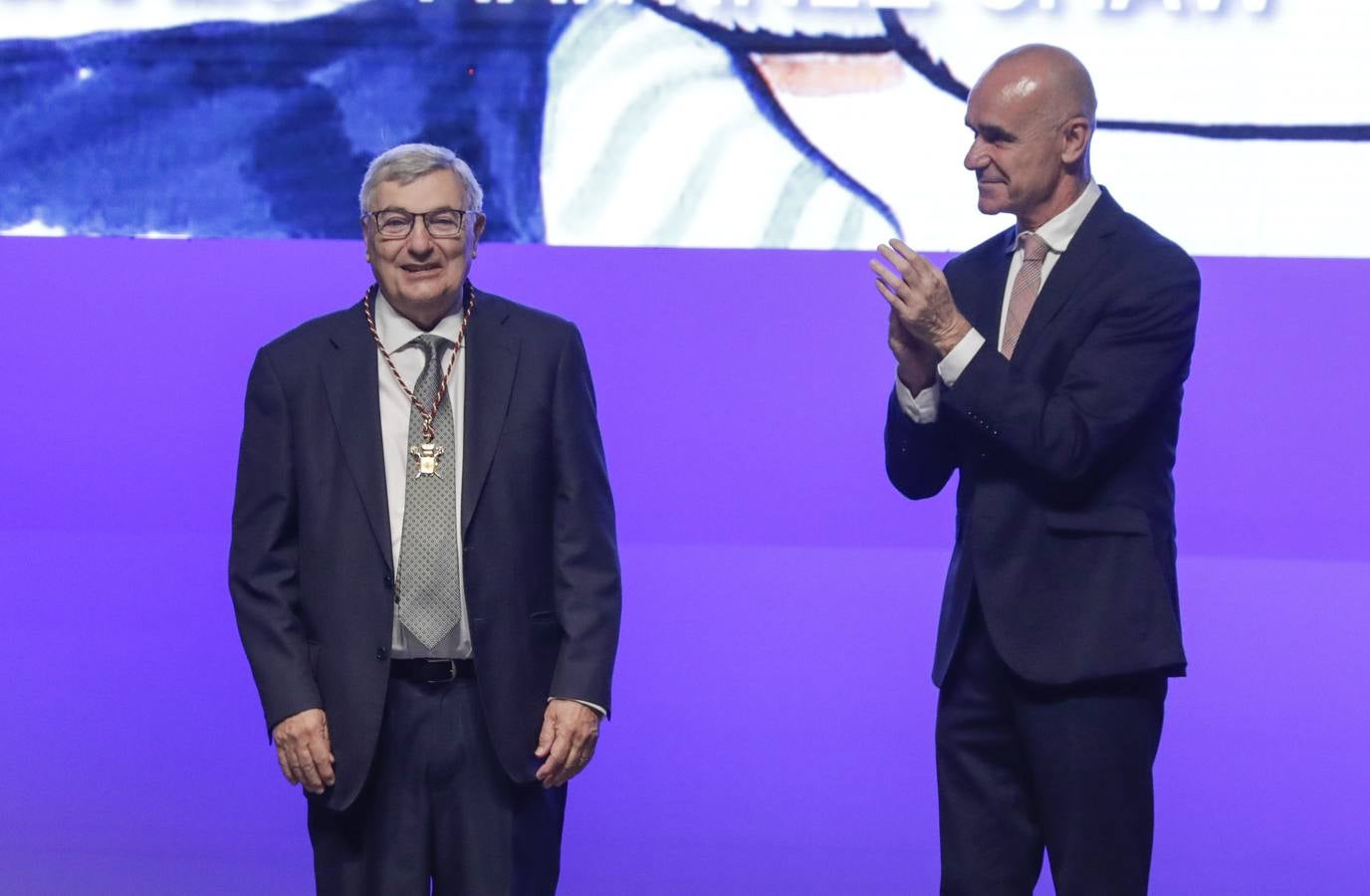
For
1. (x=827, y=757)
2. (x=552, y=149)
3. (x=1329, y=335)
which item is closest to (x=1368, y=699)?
(x=1329, y=335)

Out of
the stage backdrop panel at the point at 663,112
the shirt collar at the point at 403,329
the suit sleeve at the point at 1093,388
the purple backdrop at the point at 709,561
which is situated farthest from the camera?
the purple backdrop at the point at 709,561

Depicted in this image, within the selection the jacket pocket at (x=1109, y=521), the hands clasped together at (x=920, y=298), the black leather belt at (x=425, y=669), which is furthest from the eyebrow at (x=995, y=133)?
the black leather belt at (x=425, y=669)

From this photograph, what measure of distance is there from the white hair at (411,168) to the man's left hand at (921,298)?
54cm

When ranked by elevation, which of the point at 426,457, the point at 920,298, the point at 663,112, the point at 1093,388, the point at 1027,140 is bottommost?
the point at 426,457

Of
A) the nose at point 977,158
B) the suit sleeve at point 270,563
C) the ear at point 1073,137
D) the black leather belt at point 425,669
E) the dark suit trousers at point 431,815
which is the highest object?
the ear at point 1073,137

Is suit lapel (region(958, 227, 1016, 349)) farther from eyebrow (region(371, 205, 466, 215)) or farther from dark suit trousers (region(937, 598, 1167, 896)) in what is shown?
eyebrow (region(371, 205, 466, 215))

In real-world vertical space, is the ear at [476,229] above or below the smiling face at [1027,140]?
below

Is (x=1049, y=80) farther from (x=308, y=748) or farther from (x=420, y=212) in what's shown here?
(x=308, y=748)

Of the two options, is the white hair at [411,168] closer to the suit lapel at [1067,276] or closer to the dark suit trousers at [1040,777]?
the suit lapel at [1067,276]

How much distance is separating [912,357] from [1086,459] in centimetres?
26

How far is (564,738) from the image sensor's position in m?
2.10

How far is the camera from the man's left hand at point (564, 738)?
2105 mm

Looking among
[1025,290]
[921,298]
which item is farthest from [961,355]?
[1025,290]

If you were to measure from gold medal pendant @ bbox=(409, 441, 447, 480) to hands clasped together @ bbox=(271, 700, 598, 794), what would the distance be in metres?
0.32
